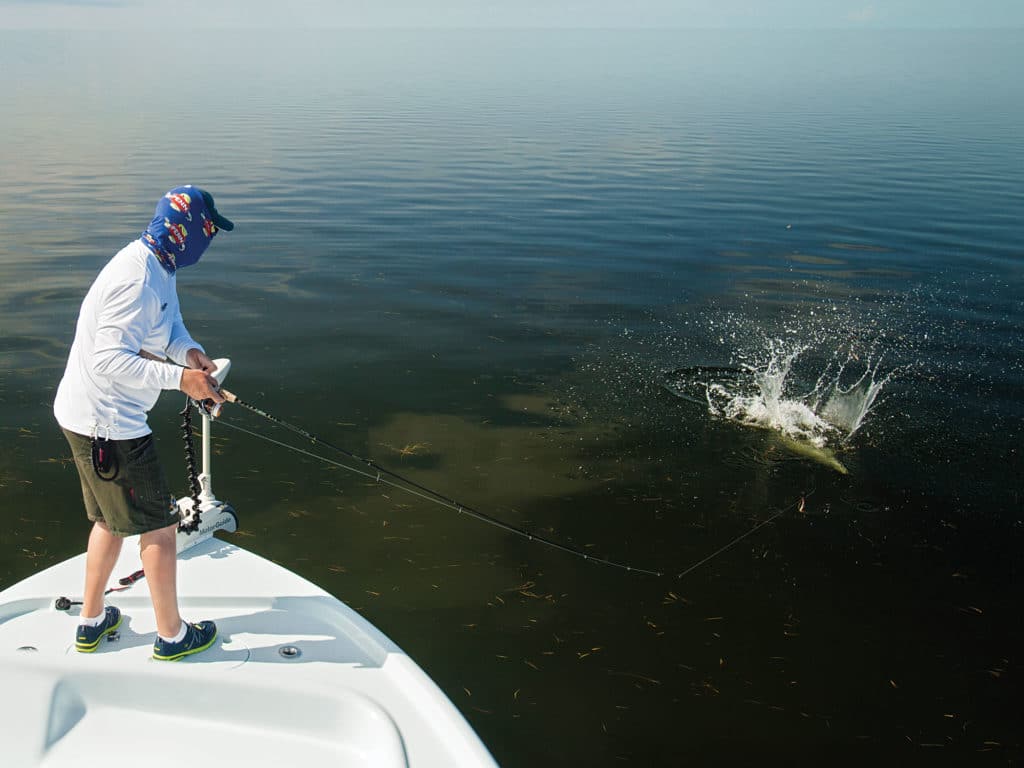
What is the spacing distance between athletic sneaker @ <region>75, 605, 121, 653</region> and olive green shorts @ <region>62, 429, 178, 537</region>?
555mm

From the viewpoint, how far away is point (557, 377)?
33.0ft

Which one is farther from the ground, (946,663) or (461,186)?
(461,186)

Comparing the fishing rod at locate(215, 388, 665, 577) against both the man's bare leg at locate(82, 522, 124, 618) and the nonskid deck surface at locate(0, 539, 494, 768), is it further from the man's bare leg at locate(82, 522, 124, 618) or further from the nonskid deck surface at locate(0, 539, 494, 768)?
the man's bare leg at locate(82, 522, 124, 618)

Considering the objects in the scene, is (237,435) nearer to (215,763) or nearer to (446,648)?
(446,648)

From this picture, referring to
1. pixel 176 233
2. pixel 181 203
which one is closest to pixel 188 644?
pixel 176 233

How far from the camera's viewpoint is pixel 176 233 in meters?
3.89

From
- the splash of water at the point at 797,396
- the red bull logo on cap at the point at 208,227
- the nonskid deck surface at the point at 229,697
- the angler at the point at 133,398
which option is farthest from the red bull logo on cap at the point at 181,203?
the splash of water at the point at 797,396

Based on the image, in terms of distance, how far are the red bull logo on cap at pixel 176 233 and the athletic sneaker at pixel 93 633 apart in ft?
5.99

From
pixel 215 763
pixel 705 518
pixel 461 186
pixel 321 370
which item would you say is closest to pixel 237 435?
pixel 321 370

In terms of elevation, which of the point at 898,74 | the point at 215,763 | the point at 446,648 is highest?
the point at 898,74

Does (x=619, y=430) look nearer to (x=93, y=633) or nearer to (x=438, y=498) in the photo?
(x=438, y=498)

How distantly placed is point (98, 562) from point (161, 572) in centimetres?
32

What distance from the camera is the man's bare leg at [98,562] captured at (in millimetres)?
4105

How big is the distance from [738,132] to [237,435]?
30.3 meters
